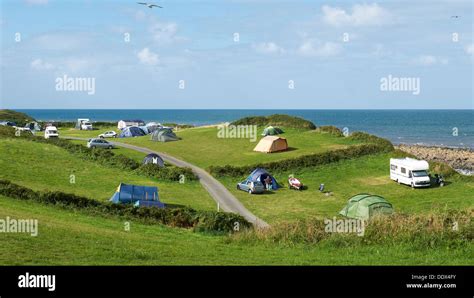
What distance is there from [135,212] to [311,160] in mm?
28167

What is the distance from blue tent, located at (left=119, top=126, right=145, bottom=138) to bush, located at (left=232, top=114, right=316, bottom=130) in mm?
15665

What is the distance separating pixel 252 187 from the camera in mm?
44469

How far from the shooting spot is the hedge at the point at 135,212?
28906mm

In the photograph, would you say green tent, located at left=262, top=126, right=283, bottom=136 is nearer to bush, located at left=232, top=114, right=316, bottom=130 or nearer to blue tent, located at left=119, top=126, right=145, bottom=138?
bush, located at left=232, top=114, right=316, bottom=130

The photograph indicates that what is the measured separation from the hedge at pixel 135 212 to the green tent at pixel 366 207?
9.05 meters

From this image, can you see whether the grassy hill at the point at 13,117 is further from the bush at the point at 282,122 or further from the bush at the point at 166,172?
the bush at the point at 166,172

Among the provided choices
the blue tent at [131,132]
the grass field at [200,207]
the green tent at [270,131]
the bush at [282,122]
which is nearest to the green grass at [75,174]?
the grass field at [200,207]

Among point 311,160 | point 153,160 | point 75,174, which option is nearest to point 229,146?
point 311,160

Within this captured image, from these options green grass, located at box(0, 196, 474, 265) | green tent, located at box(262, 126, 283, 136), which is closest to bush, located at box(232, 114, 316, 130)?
green tent, located at box(262, 126, 283, 136)

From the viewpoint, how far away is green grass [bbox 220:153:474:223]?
38.0 metres
